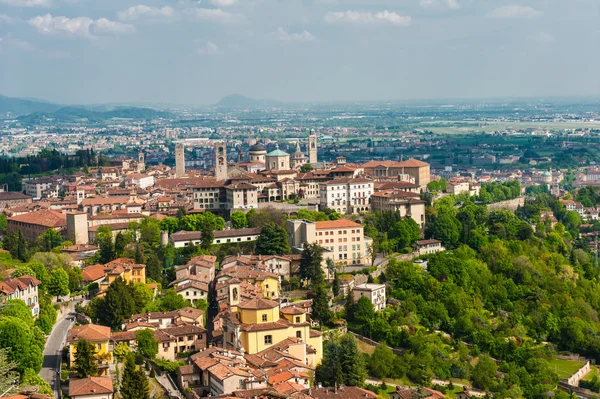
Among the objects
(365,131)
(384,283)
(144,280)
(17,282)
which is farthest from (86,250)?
(365,131)

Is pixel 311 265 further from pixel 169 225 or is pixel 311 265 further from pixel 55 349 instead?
pixel 55 349

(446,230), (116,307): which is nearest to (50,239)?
(116,307)

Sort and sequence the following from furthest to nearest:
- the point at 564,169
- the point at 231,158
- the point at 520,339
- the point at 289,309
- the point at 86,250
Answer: the point at 231,158 → the point at 564,169 → the point at 86,250 → the point at 520,339 → the point at 289,309

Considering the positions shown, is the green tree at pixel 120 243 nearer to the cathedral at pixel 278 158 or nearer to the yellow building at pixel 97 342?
the yellow building at pixel 97 342

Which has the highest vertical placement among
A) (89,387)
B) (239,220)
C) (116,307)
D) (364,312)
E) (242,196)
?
(242,196)

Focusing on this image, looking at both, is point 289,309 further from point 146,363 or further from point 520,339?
point 520,339

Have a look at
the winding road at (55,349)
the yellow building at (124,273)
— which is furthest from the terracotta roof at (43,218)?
the winding road at (55,349)

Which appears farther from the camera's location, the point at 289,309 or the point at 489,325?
the point at 489,325
